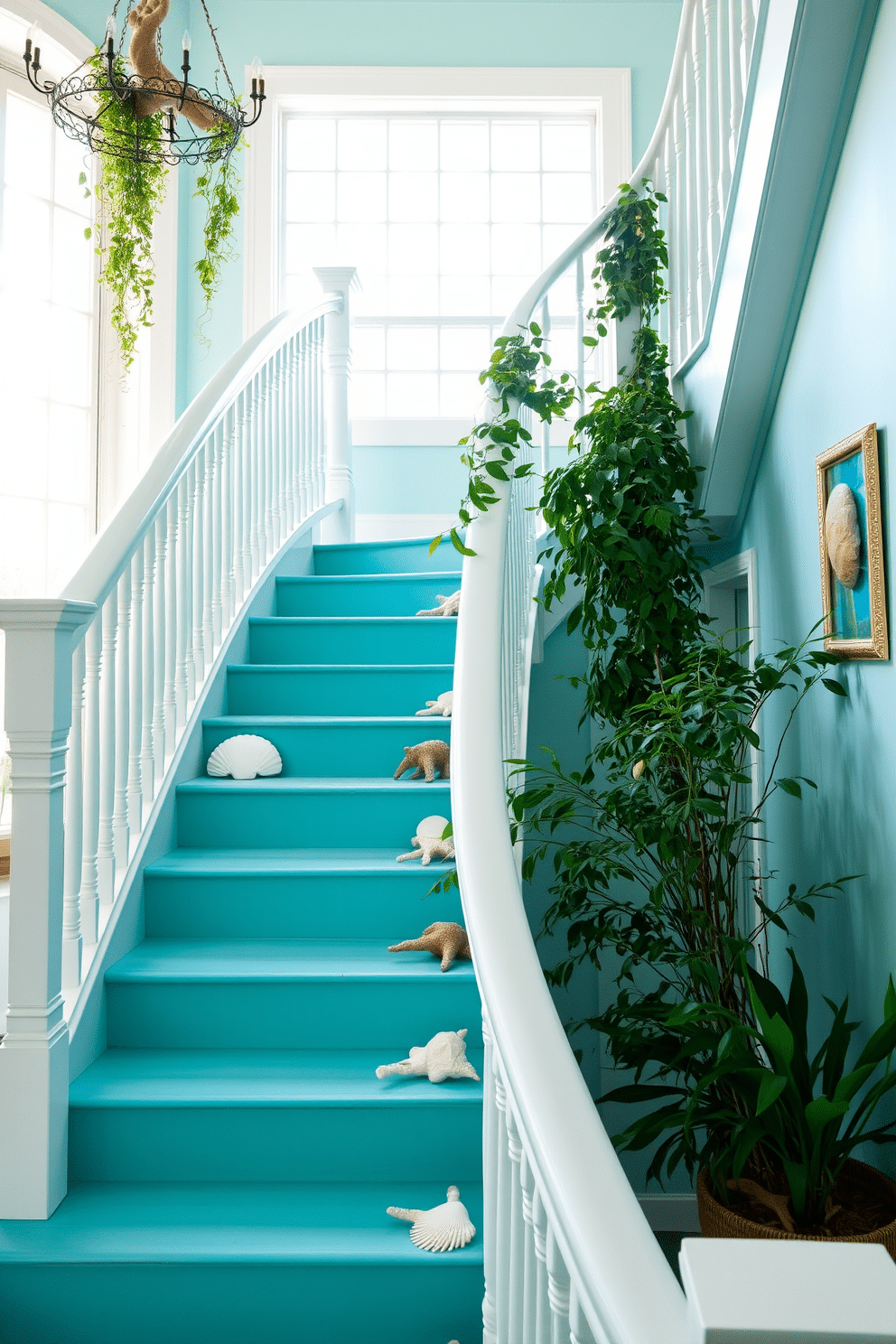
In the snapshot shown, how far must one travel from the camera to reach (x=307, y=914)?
7.96 feet

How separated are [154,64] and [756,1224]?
11.9 ft

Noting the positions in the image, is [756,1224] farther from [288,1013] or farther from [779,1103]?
[288,1013]

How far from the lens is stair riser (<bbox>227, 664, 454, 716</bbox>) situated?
3.10 metres

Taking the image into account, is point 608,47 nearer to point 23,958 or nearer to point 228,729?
point 228,729

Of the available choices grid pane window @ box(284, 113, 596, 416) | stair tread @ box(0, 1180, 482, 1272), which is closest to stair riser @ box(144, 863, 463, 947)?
stair tread @ box(0, 1180, 482, 1272)

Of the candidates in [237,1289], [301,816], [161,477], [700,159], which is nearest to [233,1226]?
[237,1289]

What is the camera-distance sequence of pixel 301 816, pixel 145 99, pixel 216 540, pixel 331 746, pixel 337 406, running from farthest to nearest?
1. pixel 337 406
2. pixel 145 99
3. pixel 216 540
4. pixel 331 746
5. pixel 301 816

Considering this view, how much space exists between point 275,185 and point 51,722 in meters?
4.13

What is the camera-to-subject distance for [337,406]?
14.3 feet

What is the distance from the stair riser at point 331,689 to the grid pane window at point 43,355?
1.32 meters

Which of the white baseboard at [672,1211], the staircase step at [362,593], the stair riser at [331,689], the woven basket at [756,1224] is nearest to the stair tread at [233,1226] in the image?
the woven basket at [756,1224]

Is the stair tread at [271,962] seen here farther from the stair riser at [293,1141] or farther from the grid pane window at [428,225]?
the grid pane window at [428,225]

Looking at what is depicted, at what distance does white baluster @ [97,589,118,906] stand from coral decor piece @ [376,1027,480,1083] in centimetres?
75

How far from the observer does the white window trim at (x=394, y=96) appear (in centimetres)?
493
